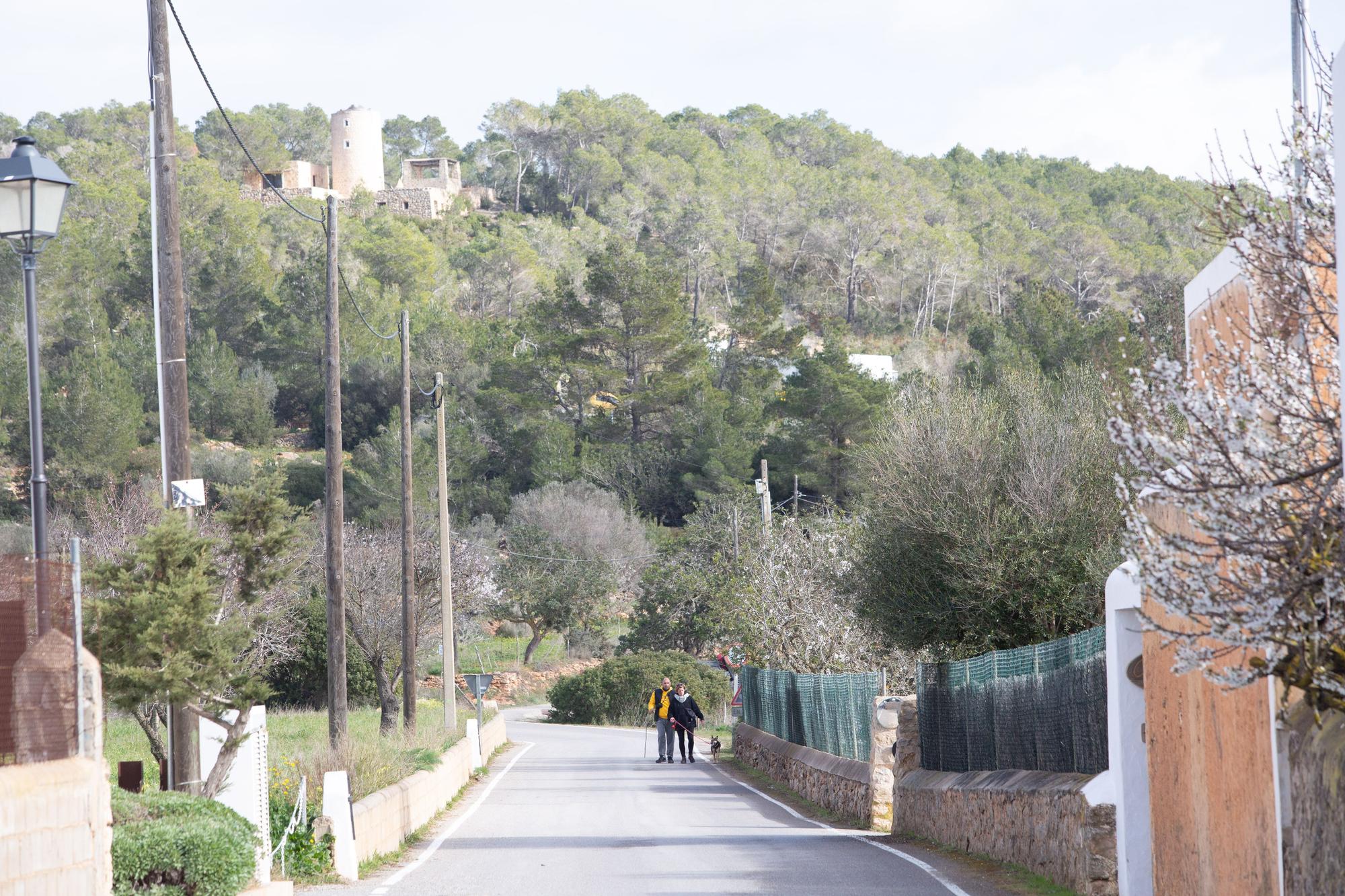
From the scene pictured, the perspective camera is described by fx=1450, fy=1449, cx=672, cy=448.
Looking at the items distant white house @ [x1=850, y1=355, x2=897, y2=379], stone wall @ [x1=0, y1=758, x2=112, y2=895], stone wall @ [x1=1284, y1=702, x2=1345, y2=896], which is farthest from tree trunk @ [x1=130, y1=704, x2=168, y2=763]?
distant white house @ [x1=850, y1=355, x2=897, y2=379]

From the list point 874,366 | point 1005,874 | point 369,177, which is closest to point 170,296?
point 1005,874

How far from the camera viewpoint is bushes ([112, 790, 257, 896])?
360 inches

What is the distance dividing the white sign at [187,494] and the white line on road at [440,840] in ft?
11.6

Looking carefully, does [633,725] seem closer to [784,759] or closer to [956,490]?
[784,759]

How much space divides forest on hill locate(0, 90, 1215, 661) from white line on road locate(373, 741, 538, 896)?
6332 millimetres

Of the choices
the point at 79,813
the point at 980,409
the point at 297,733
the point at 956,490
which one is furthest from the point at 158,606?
the point at 297,733

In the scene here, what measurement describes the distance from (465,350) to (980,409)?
53486mm

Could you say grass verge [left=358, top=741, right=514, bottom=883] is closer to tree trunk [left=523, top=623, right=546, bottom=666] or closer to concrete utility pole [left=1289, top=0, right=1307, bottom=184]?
concrete utility pole [left=1289, top=0, right=1307, bottom=184]

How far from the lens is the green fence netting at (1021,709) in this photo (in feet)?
38.3

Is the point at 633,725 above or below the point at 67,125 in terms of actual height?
below

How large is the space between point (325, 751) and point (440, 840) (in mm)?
1665

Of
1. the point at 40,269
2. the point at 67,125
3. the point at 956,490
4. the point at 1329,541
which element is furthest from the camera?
the point at 67,125

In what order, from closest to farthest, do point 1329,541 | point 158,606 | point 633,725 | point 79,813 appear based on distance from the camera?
point 1329,541, point 79,813, point 158,606, point 633,725

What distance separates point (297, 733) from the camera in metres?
25.3
